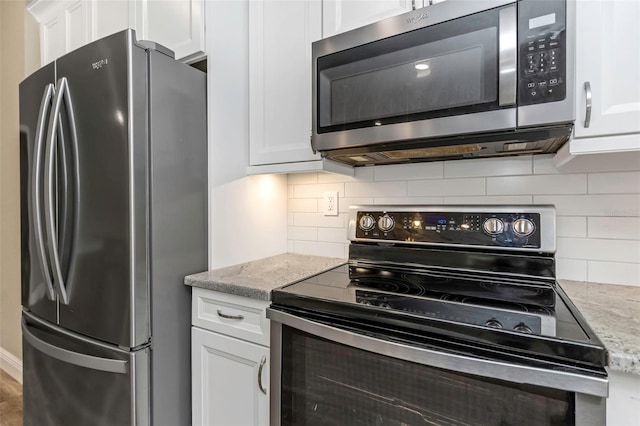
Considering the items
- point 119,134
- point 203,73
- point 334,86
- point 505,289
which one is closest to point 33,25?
point 203,73

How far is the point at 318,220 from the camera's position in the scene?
1756 mm

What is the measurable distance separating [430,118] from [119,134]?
1.10 metres

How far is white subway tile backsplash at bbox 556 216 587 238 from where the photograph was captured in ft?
3.91

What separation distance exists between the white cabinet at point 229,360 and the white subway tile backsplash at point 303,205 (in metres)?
0.70

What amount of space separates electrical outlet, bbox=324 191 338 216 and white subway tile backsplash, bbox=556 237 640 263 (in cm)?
96

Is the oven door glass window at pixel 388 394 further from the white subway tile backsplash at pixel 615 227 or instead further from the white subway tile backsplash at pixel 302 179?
the white subway tile backsplash at pixel 302 179

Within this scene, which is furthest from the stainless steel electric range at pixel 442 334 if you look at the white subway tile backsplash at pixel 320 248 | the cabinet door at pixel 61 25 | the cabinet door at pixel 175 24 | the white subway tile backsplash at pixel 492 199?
the cabinet door at pixel 61 25

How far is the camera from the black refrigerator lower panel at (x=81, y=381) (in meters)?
1.18

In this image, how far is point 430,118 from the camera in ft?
3.47

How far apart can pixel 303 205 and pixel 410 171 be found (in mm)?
613

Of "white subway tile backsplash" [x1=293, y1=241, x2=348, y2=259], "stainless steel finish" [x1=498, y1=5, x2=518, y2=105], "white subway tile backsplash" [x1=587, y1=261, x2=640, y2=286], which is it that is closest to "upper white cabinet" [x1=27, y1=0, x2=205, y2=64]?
"white subway tile backsplash" [x1=293, y1=241, x2=348, y2=259]

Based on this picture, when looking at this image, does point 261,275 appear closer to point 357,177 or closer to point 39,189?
point 357,177

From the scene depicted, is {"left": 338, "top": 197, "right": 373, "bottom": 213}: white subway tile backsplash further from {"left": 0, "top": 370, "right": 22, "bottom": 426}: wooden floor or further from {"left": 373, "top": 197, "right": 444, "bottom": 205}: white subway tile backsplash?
{"left": 0, "top": 370, "right": 22, "bottom": 426}: wooden floor

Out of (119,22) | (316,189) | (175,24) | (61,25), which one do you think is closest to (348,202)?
(316,189)
